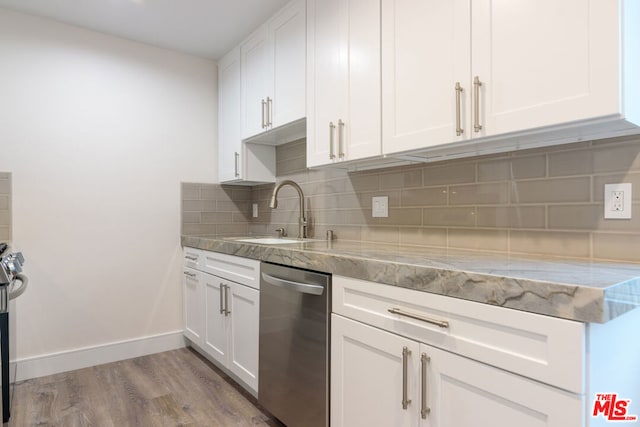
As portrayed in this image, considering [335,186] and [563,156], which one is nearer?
[563,156]

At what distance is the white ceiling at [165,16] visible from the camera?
A: 7.53 ft

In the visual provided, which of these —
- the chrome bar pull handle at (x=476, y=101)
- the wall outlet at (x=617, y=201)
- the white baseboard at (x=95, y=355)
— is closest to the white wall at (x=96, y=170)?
the white baseboard at (x=95, y=355)

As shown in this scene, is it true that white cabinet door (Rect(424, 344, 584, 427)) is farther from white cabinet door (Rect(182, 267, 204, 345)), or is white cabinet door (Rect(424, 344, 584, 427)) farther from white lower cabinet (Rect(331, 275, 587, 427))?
white cabinet door (Rect(182, 267, 204, 345))

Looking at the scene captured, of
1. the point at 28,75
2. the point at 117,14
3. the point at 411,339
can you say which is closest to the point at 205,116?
the point at 117,14

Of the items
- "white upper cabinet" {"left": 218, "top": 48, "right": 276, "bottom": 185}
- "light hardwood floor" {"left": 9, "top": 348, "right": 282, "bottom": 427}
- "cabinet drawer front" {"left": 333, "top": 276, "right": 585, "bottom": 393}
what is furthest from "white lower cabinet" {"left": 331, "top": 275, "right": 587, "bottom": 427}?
"white upper cabinet" {"left": 218, "top": 48, "right": 276, "bottom": 185}

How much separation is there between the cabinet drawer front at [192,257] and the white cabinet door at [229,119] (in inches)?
25.2

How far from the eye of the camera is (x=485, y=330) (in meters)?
0.97

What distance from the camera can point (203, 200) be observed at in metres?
3.12

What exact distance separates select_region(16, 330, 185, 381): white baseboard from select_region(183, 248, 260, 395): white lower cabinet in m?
0.18

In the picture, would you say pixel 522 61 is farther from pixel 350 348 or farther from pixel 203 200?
pixel 203 200

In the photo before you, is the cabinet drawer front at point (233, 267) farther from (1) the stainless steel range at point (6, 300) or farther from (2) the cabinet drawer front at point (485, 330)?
(1) the stainless steel range at point (6, 300)

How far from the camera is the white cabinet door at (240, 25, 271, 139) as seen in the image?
2.47m

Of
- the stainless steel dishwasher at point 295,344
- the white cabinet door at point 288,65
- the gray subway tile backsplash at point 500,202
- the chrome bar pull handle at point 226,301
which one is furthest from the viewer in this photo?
the chrome bar pull handle at point 226,301

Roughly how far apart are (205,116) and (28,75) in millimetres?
1181
